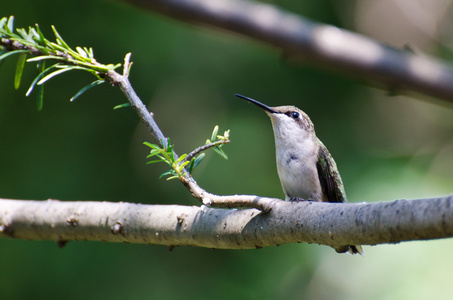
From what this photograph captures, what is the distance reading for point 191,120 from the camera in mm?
5754

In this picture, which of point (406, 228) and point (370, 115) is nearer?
point (406, 228)

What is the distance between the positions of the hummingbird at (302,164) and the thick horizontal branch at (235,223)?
136cm

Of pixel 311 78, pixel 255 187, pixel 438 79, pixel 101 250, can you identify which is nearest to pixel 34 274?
pixel 101 250

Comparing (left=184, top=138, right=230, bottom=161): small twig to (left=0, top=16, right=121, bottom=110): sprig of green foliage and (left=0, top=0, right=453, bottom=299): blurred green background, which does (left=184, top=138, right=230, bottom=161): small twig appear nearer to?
(left=0, top=16, right=121, bottom=110): sprig of green foliage

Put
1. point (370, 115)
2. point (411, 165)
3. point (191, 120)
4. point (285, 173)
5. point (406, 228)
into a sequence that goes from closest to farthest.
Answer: point (406, 228) → point (285, 173) → point (411, 165) → point (191, 120) → point (370, 115)

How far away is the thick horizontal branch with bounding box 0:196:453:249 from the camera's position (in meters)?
1.50

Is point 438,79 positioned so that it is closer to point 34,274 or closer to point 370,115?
point 370,115

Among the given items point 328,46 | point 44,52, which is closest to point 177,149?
point 328,46

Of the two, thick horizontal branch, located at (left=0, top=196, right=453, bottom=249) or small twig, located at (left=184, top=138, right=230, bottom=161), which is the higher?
small twig, located at (left=184, top=138, right=230, bottom=161)

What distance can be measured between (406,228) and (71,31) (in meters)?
4.27

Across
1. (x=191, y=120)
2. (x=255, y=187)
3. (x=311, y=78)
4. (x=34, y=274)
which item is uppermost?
(x=311, y=78)

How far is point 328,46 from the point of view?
16.4ft

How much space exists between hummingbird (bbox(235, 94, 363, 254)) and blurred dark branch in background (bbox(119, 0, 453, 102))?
124cm

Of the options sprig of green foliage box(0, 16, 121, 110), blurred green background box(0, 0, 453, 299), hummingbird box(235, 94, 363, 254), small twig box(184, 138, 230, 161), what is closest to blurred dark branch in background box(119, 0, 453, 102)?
blurred green background box(0, 0, 453, 299)
